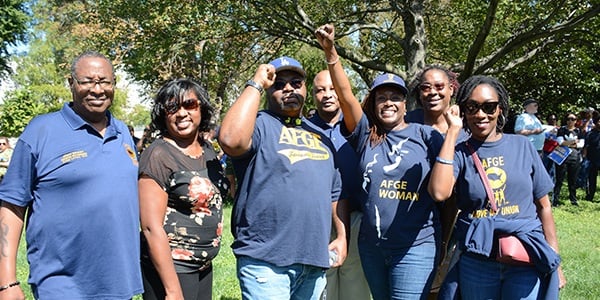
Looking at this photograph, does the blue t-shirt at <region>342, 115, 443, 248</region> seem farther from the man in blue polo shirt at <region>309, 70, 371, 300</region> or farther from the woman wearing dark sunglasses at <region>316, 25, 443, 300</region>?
the man in blue polo shirt at <region>309, 70, 371, 300</region>

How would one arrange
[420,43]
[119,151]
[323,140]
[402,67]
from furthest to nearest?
[402,67], [420,43], [323,140], [119,151]

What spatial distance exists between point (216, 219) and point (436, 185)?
49.3 inches

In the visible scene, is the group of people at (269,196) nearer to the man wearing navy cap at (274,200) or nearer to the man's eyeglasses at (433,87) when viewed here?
the man wearing navy cap at (274,200)

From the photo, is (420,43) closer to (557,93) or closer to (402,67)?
(402,67)

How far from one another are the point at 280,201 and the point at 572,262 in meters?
5.11

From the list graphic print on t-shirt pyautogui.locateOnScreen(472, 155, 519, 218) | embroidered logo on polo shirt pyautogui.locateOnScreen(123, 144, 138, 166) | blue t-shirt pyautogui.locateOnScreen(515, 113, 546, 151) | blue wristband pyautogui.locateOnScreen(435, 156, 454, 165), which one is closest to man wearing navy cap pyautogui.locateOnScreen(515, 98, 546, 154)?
blue t-shirt pyautogui.locateOnScreen(515, 113, 546, 151)

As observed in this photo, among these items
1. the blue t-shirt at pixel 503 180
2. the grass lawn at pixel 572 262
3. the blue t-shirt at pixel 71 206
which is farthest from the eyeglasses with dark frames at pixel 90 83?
the grass lawn at pixel 572 262

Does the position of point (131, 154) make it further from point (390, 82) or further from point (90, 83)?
point (390, 82)

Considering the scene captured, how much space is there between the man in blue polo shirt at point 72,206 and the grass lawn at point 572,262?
2821 mm

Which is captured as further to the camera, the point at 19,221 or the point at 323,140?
the point at 323,140

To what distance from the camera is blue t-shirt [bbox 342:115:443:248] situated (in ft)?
9.87

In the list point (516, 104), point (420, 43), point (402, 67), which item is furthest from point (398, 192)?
Result: point (516, 104)

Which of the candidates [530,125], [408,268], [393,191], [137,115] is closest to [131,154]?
[393,191]

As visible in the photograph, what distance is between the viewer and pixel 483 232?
9.19ft
